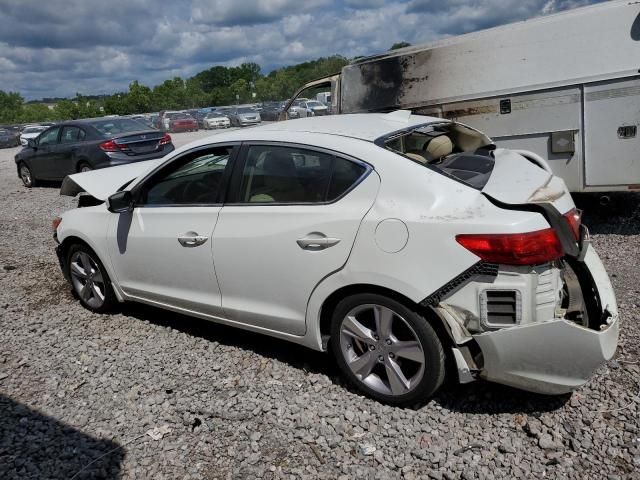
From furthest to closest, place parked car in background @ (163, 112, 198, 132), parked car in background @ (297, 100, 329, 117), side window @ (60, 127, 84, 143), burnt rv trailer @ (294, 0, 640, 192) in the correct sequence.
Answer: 1. parked car in background @ (163, 112, 198, 132)
2. parked car in background @ (297, 100, 329, 117)
3. side window @ (60, 127, 84, 143)
4. burnt rv trailer @ (294, 0, 640, 192)

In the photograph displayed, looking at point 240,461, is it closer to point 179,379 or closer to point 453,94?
point 179,379

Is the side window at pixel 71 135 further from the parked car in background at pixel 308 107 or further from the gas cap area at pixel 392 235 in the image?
the parked car in background at pixel 308 107

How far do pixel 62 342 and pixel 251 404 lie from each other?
1971 mm

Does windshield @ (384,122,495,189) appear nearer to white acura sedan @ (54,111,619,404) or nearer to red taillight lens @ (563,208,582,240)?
white acura sedan @ (54,111,619,404)

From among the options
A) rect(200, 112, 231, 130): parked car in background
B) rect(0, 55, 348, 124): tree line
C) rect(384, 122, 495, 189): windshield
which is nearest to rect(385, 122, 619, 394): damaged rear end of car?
rect(384, 122, 495, 189): windshield

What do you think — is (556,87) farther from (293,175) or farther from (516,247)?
(516,247)

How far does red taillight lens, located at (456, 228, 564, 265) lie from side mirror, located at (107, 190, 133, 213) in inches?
103

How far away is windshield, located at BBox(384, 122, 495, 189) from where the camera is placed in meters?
3.09

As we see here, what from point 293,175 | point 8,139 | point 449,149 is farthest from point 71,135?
point 8,139

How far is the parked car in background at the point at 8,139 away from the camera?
3775 cm

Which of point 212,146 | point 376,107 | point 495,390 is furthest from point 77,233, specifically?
point 376,107

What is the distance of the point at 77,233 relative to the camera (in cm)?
461

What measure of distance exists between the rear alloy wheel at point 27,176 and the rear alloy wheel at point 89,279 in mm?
10361

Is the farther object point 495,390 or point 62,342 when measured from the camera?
point 62,342
